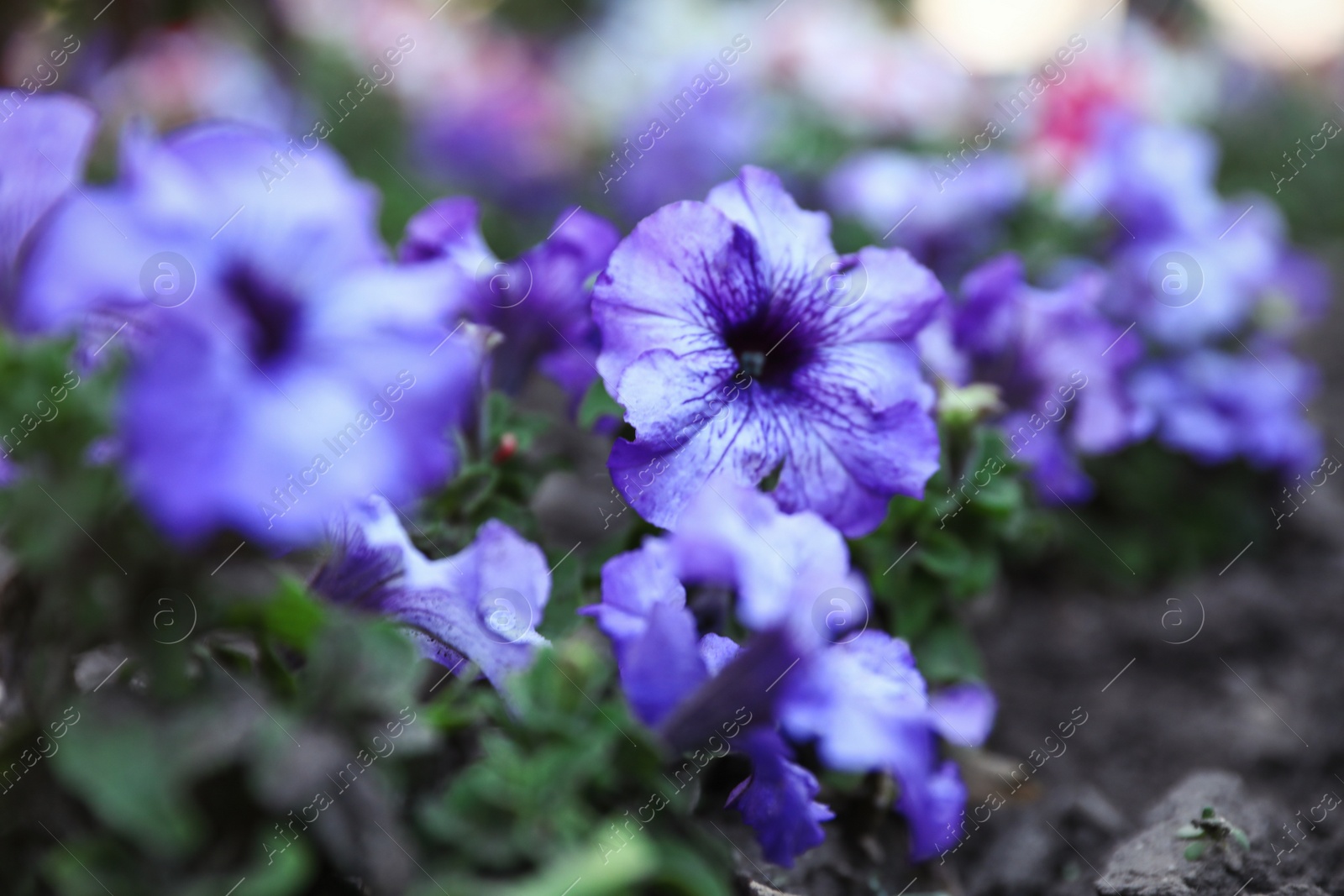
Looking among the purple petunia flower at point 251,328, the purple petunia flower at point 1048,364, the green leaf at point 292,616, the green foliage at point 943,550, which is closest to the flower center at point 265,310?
the purple petunia flower at point 251,328

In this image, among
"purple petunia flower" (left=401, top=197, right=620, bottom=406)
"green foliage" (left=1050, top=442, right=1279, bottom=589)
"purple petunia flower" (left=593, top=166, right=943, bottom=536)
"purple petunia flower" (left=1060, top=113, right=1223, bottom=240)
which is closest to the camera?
"purple petunia flower" (left=593, top=166, right=943, bottom=536)

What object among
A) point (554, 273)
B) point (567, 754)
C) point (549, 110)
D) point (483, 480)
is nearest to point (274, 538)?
point (567, 754)

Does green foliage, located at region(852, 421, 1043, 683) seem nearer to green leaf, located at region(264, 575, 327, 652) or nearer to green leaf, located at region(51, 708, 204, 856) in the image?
green leaf, located at region(264, 575, 327, 652)

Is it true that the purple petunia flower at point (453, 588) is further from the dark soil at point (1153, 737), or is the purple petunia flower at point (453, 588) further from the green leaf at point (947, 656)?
the green leaf at point (947, 656)

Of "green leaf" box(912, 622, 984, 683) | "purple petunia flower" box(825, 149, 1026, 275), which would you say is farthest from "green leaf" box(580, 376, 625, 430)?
"purple petunia flower" box(825, 149, 1026, 275)

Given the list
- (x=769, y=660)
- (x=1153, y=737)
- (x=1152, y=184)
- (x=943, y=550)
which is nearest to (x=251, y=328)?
(x=769, y=660)
